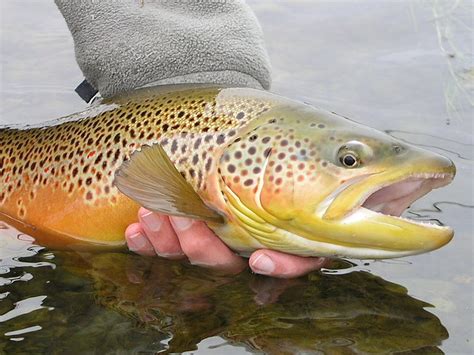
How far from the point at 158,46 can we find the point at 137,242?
3.51ft

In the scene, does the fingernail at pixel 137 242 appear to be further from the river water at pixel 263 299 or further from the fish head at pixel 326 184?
the fish head at pixel 326 184

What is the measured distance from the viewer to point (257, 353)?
2.55 meters

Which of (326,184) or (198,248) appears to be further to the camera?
(198,248)

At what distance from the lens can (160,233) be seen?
10.1ft

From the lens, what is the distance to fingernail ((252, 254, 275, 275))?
2.90m

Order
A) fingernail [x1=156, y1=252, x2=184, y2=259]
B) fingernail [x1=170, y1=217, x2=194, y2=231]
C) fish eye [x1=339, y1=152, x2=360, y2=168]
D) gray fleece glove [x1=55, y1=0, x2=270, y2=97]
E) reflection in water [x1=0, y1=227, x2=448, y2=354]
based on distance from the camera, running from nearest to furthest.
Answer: reflection in water [x1=0, y1=227, x2=448, y2=354], fish eye [x1=339, y1=152, x2=360, y2=168], fingernail [x1=170, y1=217, x2=194, y2=231], fingernail [x1=156, y1=252, x2=184, y2=259], gray fleece glove [x1=55, y1=0, x2=270, y2=97]

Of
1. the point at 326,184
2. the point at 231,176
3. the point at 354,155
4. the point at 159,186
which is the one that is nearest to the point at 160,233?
the point at 159,186

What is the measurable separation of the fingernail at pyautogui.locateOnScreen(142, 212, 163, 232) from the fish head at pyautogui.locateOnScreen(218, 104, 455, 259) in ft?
0.94

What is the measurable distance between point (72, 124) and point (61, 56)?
2.51 m

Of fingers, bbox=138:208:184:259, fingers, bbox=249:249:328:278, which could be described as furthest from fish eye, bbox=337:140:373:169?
fingers, bbox=138:208:184:259

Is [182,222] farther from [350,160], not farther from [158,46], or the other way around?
[158,46]

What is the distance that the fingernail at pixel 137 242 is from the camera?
10.3 ft

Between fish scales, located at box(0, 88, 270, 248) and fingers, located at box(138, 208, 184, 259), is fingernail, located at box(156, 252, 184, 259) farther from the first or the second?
fish scales, located at box(0, 88, 270, 248)

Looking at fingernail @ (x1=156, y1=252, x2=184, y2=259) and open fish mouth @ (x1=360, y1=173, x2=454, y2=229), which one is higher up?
open fish mouth @ (x1=360, y1=173, x2=454, y2=229)
